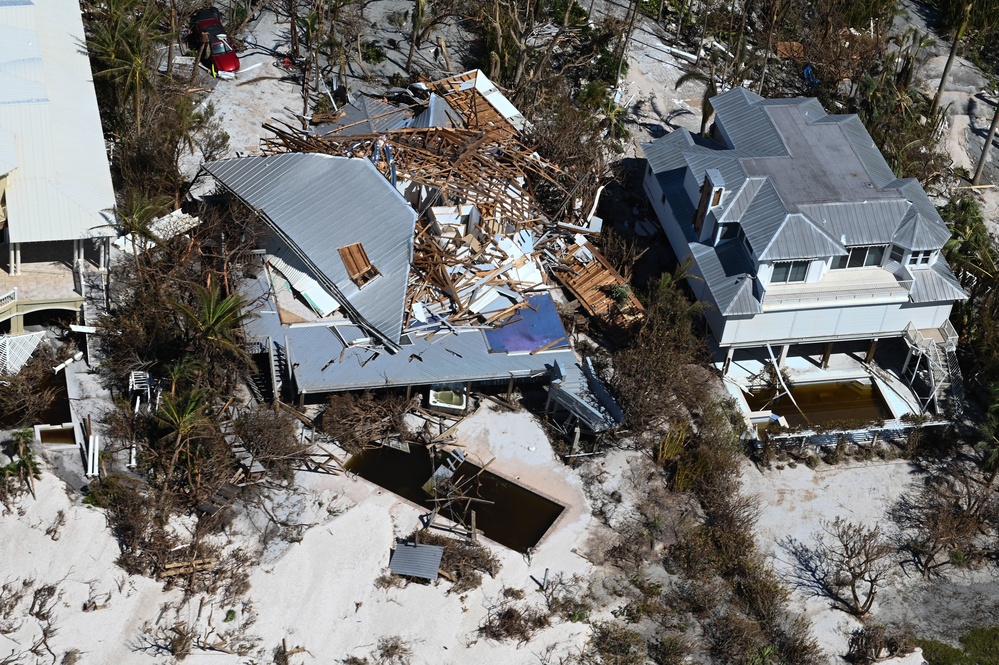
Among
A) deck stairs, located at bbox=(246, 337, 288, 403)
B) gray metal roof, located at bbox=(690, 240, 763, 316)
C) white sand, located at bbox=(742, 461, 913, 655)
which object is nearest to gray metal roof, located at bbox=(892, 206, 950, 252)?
gray metal roof, located at bbox=(690, 240, 763, 316)

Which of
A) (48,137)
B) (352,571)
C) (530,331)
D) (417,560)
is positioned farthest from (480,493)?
(48,137)

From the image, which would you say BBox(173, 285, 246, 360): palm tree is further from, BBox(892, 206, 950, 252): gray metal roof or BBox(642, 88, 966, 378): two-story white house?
BBox(892, 206, 950, 252): gray metal roof

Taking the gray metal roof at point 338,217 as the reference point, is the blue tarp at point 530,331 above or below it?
below

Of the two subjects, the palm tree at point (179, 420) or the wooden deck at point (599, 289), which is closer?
the palm tree at point (179, 420)

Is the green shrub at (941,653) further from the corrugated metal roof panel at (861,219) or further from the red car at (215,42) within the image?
the red car at (215,42)

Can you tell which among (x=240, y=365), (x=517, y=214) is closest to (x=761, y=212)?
(x=517, y=214)

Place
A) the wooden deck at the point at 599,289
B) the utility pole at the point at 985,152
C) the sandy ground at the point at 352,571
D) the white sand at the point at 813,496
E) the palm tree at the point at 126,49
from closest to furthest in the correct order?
the sandy ground at the point at 352,571
the white sand at the point at 813,496
the wooden deck at the point at 599,289
the palm tree at the point at 126,49
the utility pole at the point at 985,152

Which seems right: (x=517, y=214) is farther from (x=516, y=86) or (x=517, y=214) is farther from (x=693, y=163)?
(x=516, y=86)

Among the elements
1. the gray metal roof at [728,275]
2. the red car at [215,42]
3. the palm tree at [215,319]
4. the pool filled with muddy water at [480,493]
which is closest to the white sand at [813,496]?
the gray metal roof at [728,275]
